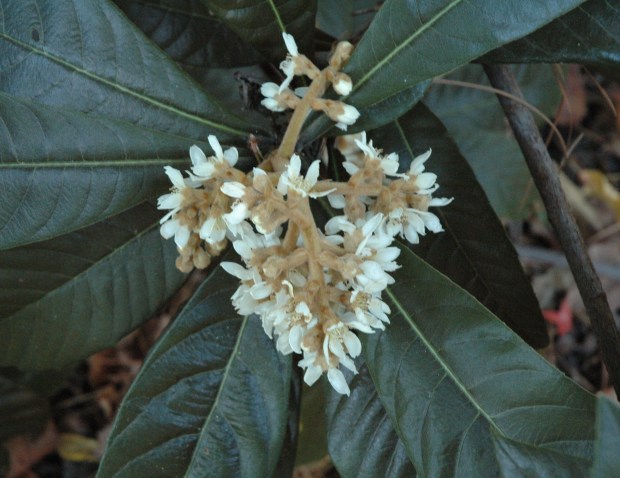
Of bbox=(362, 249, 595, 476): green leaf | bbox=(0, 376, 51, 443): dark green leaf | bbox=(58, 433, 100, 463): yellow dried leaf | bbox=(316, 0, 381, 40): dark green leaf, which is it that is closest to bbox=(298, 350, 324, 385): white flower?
bbox=(362, 249, 595, 476): green leaf

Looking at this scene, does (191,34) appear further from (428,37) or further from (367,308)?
(367,308)

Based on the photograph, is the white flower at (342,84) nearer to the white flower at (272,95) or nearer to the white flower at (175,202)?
the white flower at (272,95)

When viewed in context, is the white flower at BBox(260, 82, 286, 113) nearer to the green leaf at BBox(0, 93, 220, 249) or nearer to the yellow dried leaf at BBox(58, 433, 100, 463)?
the green leaf at BBox(0, 93, 220, 249)

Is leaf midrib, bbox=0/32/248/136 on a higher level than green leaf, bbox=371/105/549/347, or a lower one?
higher

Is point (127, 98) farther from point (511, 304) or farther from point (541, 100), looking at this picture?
point (541, 100)

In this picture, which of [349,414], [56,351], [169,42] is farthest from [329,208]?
[56,351]

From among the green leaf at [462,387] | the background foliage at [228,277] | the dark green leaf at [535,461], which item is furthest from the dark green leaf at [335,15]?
the dark green leaf at [535,461]
